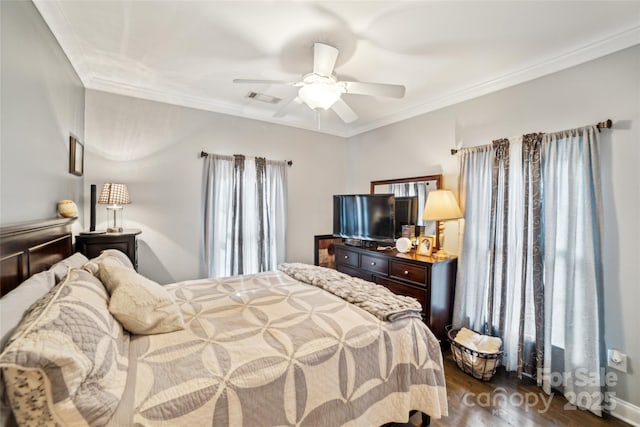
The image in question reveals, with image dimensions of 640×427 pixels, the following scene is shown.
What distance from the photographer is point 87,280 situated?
1.33m

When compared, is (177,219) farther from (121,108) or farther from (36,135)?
(36,135)

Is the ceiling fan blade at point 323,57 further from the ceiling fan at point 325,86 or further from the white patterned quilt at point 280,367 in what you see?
the white patterned quilt at point 280,367

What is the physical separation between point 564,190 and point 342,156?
2.89 metres

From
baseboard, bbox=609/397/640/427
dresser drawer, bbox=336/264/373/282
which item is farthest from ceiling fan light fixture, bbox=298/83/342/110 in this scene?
baseboard, bbox=609/397/640/427

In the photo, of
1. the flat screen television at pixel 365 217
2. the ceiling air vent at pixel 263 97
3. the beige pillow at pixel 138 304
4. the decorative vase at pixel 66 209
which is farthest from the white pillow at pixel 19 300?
the flat screen television at pixel 365 217

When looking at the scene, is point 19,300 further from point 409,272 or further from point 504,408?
point 504,408

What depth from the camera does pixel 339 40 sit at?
2078 millimetres

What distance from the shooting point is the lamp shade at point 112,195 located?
247cm

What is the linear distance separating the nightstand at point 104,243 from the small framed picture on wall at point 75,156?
1.86 ft

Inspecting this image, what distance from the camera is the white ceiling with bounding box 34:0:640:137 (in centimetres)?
178

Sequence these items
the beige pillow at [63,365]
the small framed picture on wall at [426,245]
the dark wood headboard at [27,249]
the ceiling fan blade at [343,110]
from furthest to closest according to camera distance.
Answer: the small framed picture on wall at [426,245] < the ceiling fan blade at [343,110] < the dark wood headboard at [27,249] < the beige pillow at [63,365]

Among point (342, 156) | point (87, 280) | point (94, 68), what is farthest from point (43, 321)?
point (342, 156)

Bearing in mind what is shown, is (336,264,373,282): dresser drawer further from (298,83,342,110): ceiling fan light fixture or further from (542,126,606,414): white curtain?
(298,83,342,110): ceiling fan light fixture

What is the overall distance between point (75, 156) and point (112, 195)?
1.33 feet
